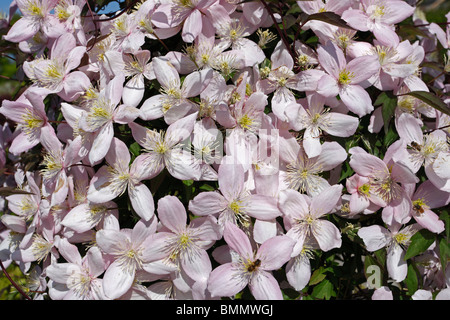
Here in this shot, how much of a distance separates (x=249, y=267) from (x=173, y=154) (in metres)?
0.26

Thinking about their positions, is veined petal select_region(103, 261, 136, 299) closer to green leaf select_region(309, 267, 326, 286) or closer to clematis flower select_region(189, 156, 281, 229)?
clematis flower select_region(189, 156, 281, 229)

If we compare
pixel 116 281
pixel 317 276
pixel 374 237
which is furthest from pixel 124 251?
pixel 374 237

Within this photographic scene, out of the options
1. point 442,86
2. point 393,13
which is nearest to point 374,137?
point 393,13

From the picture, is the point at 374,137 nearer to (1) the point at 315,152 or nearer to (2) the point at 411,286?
(1) the point at 315,152

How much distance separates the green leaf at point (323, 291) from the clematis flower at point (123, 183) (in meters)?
0.39

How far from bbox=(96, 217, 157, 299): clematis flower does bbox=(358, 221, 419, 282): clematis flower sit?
44 centimetres

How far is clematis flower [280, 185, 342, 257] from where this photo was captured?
83 cm

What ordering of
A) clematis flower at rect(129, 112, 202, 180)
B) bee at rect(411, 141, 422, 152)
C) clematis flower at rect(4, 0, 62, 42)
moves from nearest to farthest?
clematis flower at rect(129, 112, 202, 180), bee at rect(411, 141, 422, 152), clematis flower at rect(4, 0, 62, 42)

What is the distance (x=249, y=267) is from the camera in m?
0.81

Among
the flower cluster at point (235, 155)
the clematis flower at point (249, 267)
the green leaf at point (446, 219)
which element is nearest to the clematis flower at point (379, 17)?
the flower cluster at point (235, 155)

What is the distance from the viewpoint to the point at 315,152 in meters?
0.84

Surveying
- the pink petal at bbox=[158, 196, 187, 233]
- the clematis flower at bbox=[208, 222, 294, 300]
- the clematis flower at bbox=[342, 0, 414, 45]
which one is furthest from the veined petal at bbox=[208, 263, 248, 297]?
the clematis flower at bbox=[342, 0, 414, 45]

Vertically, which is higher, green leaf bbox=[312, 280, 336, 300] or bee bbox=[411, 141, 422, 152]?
bee bbox=[411, 141, 422, 152]
